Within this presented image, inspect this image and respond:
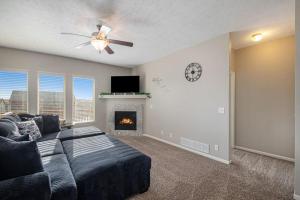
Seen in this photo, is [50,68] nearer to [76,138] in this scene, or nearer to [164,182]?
[76,138]

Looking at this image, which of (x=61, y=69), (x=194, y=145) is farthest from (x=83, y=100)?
(x=194, y=145)

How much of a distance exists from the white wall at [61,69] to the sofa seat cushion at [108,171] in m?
2.90

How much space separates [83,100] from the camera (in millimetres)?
5094

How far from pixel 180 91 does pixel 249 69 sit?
186 cm

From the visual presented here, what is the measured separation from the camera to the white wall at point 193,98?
3051mm

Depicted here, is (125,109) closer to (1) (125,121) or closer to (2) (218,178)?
(1) (125,121)

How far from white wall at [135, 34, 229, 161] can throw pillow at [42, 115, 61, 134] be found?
2892 mm

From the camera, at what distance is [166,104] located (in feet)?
14.8

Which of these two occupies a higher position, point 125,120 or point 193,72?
point 193,72

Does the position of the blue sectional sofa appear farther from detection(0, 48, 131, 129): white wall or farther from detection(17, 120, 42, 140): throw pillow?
detection(0, 48, 131, 129): white wall

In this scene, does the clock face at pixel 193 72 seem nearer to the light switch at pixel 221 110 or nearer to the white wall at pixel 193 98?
the white wall at pixel 193 98

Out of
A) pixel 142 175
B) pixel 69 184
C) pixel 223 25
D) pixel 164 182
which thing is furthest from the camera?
pixel 223 25

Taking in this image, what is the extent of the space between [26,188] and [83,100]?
13.9 ft

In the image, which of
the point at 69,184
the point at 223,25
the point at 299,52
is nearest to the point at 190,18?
the point at 223,25
